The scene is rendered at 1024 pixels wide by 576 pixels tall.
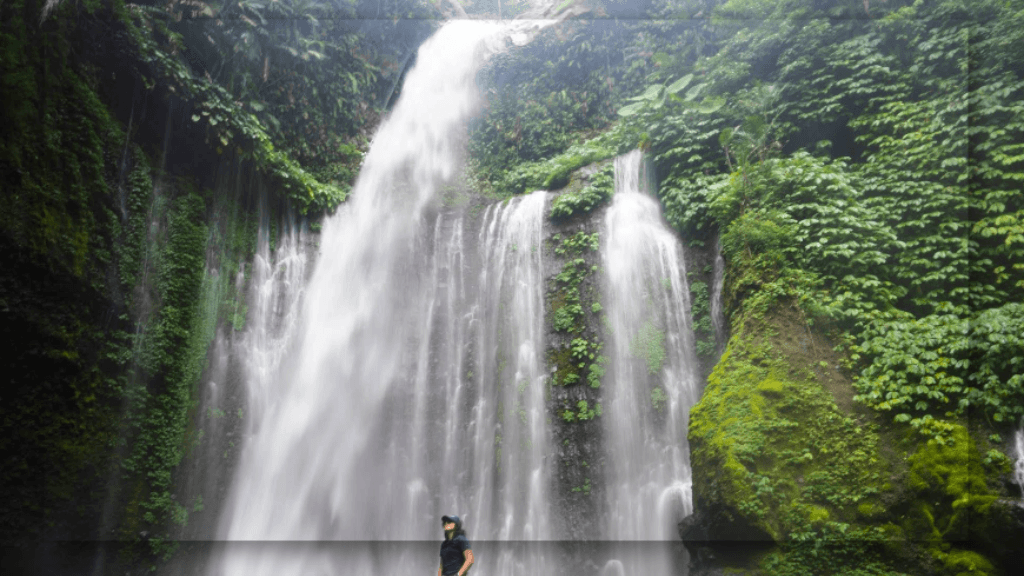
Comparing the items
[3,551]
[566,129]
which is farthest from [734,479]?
[566,129]

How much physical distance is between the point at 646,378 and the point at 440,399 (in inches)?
120

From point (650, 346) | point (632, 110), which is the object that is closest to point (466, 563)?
point (650, 346)

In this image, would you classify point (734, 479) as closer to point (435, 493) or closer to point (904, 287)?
point (904, 287)

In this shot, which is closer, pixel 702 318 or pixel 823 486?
pixel 823 486

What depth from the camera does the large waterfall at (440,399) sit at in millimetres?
6242

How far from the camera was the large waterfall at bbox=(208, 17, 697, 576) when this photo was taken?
6242 mm

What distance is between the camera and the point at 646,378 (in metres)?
6.77

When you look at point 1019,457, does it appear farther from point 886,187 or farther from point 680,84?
point 680,84

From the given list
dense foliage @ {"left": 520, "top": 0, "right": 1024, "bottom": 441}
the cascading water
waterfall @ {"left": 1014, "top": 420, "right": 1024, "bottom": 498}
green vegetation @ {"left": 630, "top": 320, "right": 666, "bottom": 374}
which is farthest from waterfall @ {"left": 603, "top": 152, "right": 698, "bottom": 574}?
waterfall @ {"left": 1014, "top": 420, "right": 1024, "bottom": 498}

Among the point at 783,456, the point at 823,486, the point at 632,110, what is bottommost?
the point at 823,486

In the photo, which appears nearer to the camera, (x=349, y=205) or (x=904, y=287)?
(x=904, y=287)

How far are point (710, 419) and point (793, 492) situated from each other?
0.95 metres

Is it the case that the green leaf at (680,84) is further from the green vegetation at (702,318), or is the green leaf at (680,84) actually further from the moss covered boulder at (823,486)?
the moss covered boulder at (823,486)

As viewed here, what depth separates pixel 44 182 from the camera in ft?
17.2
